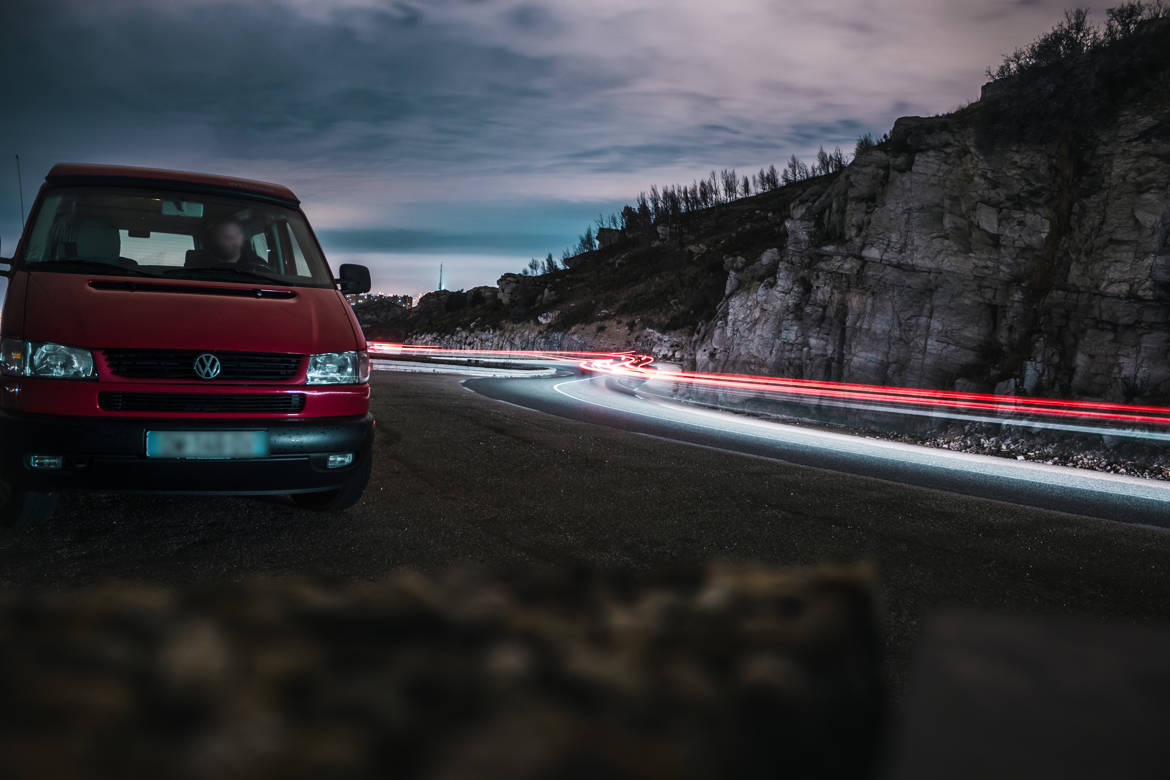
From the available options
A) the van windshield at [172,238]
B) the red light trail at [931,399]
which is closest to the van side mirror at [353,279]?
the van windshield at [172,238]

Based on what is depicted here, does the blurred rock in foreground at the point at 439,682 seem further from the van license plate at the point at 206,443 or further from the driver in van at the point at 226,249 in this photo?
the driver in van at the point at 226,249

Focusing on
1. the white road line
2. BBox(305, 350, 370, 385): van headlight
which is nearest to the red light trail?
the white road line

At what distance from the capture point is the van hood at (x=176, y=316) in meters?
4.23

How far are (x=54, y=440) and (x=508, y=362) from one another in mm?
41166

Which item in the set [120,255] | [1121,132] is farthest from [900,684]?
[1121,132]

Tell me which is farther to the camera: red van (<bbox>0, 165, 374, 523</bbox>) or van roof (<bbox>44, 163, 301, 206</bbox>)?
van roof (<bbox>44, 163, 301, 206</bbox>)

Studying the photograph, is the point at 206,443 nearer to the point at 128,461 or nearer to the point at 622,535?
the point at 128,461

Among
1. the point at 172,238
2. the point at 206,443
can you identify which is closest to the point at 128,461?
the point at 206,443

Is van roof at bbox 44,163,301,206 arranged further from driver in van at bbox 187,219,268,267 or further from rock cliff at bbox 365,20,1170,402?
rock cliff at bbox 365,20,1170,402

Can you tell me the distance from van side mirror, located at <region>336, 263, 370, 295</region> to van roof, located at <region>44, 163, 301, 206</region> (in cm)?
65

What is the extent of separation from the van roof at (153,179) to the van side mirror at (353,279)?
0.65 metres

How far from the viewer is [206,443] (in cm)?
420

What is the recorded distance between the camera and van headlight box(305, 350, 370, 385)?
4.63 m

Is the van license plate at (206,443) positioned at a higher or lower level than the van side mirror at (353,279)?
lower
